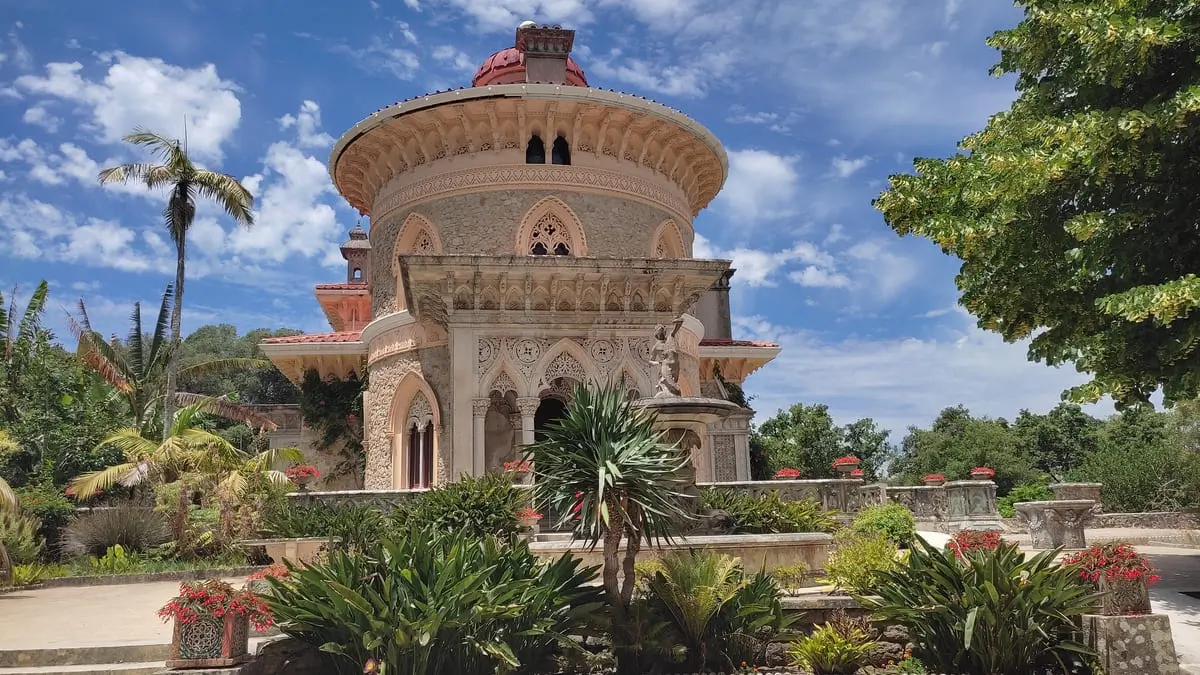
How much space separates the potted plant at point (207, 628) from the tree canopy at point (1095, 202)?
8.63m

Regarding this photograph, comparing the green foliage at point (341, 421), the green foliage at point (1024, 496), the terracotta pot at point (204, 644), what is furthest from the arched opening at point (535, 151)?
the green foliage at point (1024, 496)

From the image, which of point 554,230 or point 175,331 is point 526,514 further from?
point 175,331

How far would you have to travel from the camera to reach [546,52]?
19891 millimetres

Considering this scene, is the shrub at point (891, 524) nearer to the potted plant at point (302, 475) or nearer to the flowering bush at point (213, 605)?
the flowering bush at point (213, 605)

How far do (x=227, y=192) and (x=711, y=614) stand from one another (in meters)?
20.9

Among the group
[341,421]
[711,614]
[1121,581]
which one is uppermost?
[341,421]

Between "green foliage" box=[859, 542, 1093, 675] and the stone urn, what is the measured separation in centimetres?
15

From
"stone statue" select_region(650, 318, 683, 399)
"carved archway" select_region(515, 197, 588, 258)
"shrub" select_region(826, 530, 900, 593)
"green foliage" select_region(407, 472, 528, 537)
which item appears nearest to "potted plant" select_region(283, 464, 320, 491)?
"green foliage" select_region(407, 472, 528, 537)

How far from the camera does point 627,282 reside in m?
15.6

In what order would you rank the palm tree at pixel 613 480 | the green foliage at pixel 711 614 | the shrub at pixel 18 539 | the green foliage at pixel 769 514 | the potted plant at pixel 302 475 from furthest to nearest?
the shrub at pixel 18 539 → the potted plant at pixel 302 475 → the green foliage at pixel 769 514 → the green foliage at pixel 711 614 → the palm tree at pixel 613 480

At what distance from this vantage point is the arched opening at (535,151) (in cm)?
1852

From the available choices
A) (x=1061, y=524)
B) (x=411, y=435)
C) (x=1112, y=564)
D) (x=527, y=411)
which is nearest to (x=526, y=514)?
(x=527, y=411)

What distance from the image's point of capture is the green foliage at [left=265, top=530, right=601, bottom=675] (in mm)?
6512

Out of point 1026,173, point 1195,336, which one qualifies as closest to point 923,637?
point 1195,336
